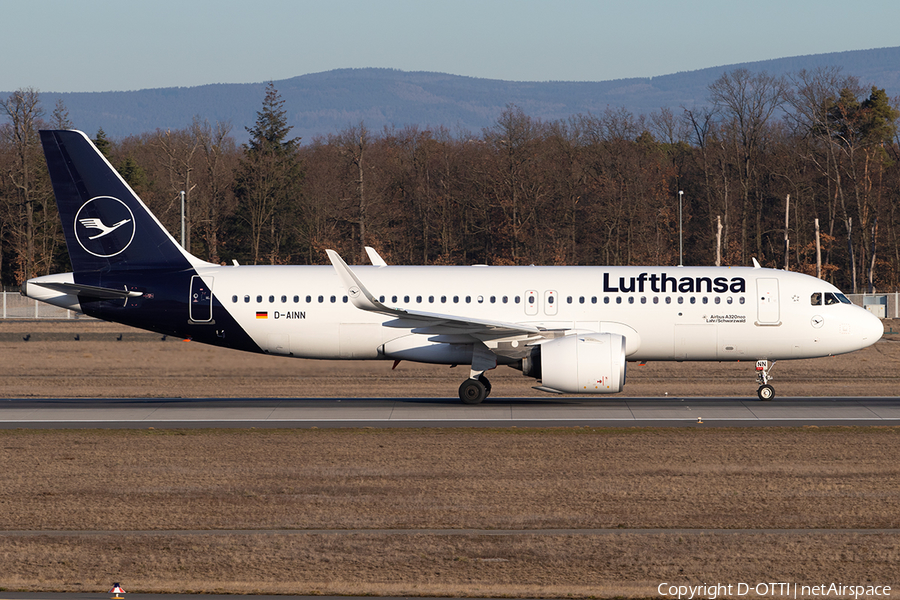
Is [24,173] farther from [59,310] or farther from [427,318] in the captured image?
[427,318]

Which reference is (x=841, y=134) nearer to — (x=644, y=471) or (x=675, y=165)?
(x=675, y=165)

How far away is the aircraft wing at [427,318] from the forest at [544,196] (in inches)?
1814

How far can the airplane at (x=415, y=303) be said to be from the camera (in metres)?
25.5

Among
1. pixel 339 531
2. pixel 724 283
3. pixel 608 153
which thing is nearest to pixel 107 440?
pixel 339 531

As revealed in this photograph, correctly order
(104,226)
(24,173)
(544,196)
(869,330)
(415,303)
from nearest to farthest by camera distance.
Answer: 1. (415,303)
2. (869,330)
3. (104,226)
4. (24,173)
5. (544,196)

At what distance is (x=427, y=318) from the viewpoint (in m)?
24.0

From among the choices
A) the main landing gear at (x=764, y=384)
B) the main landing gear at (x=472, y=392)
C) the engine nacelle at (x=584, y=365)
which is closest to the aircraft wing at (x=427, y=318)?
the engine nacelle at (x=584, y=365)

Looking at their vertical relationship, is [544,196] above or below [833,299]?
above

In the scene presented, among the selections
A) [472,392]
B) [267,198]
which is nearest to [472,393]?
[472,392]

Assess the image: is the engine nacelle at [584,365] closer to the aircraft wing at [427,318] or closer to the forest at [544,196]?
the aircraft wing at [427,318]

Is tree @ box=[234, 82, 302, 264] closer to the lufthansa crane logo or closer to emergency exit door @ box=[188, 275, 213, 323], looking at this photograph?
the lufthansa crane logo

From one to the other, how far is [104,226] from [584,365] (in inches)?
525

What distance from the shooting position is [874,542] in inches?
440

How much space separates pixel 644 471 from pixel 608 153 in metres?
70.3
